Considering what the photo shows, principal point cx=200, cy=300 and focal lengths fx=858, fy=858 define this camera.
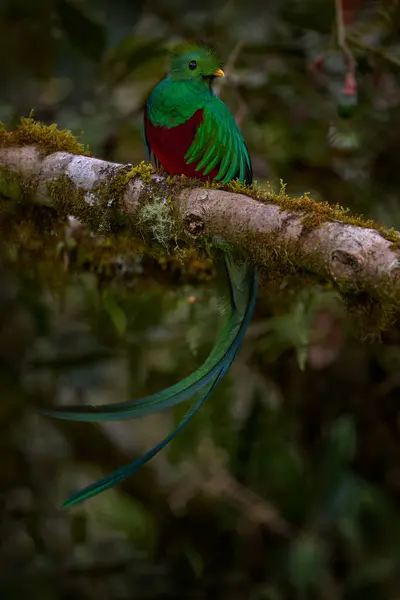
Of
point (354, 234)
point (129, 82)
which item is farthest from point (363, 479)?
point (354, 234)

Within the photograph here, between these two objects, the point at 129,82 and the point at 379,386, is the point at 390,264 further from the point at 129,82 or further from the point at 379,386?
→ the point at 129,82

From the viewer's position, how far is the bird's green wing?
157 cm

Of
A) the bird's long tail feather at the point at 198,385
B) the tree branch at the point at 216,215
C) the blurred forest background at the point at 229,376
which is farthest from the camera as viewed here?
the blurred forest background at the point at 229,376

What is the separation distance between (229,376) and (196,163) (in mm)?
933

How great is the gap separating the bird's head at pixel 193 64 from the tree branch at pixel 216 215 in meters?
0.25

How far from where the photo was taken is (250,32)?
2.43m

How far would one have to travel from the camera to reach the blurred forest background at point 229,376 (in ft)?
7.48

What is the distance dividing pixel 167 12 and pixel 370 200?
76 cm

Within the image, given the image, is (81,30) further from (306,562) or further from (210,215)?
(306,562)

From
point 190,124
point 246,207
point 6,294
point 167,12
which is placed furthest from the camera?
point 6,294

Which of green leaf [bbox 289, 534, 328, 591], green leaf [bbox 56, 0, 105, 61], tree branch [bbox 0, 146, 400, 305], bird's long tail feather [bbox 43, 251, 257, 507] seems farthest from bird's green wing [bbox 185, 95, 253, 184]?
green leaf [bbox 289, 534, 328, 591]

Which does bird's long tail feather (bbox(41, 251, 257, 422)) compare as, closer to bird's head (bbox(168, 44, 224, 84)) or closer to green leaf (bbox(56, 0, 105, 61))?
bird's head (bbox(168, 44, 224, 84))

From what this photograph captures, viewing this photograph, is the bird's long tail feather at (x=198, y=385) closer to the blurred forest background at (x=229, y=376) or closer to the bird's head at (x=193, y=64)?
the bird's head at (x=193, y=64)

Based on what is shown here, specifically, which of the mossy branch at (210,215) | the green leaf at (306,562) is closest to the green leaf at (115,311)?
the mossy branch at (210,215)
